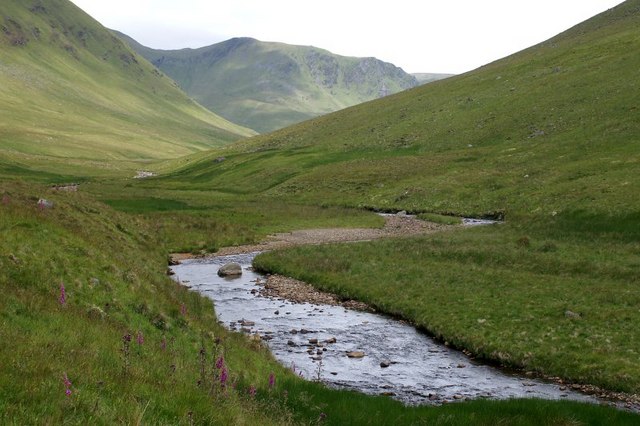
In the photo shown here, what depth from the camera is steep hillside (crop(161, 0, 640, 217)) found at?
6197 centimetres

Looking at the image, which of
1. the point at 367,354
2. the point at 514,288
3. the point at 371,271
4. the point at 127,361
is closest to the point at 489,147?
the point at 371,271

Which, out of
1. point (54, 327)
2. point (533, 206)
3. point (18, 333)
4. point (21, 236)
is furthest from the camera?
point (533, 206)

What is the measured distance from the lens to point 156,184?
11631 cm

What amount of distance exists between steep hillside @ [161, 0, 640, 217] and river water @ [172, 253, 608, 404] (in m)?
29.7

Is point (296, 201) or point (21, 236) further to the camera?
point (296, 201)

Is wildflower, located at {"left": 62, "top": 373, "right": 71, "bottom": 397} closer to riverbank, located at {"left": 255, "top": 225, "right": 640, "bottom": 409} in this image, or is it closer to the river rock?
riverbank, located at {"left": 255, "top": 225, "right": 640, "bottom": 409}

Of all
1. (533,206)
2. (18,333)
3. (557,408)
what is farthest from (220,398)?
(533,206)

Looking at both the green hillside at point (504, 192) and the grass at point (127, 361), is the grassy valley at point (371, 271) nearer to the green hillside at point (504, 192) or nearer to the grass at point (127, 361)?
the grass at point (127, 361)

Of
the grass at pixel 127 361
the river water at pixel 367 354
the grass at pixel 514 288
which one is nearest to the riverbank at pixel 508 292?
the grass at pixel 514 288

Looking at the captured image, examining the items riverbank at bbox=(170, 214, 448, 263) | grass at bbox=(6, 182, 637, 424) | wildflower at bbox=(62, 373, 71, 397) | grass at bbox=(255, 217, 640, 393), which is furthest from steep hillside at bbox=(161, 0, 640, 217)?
wildflower at bbox=(62, 373, 71, 397)

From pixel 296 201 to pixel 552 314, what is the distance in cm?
5935

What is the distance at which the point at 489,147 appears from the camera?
9125 cm

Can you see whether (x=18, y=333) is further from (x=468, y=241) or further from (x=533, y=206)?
(x=533, y=206)

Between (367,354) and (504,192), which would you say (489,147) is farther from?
(367,354)
